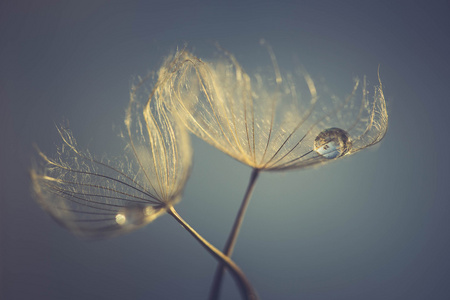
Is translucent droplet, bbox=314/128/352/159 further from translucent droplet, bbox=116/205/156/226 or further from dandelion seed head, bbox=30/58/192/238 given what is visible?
translucent droplet, bbox=116/205/156/226

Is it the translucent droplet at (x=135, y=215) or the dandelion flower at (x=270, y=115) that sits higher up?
the dandelion flower at (x=270, y=115)

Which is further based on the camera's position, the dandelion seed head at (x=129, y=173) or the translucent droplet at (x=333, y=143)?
the dandelion seed head at (x=129, y=173)

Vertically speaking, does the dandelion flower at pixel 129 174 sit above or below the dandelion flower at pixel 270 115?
below

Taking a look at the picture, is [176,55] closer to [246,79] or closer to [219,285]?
[246,79]

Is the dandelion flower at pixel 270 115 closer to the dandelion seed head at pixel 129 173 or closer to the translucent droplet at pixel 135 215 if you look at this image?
the dandelion seed head at pixel 129 173

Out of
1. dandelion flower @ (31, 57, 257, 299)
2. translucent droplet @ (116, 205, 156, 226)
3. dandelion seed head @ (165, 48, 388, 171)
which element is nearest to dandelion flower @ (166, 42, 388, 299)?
dandelion seed head @ (165, 48, 388, 171)

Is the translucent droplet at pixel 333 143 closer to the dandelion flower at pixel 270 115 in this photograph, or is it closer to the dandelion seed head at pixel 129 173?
the dandelion flower at pixel 270 115

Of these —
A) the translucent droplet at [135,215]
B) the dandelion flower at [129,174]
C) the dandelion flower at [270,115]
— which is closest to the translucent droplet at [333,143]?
the dandelion flower at [270,115]
